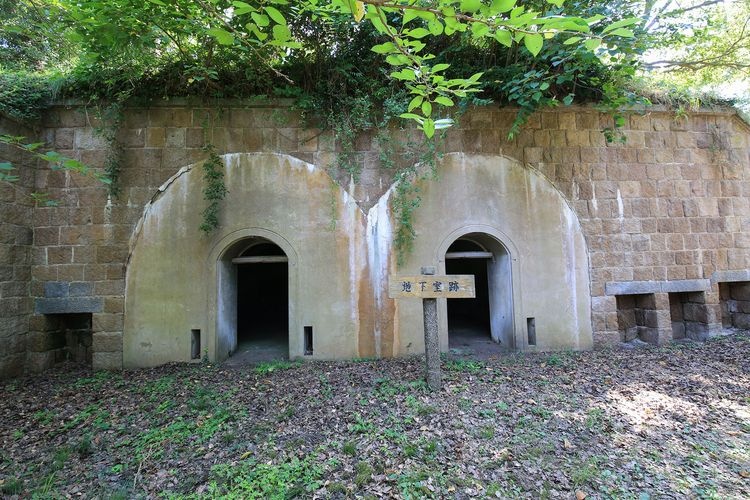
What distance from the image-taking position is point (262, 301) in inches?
340

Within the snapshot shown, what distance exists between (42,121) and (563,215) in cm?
691

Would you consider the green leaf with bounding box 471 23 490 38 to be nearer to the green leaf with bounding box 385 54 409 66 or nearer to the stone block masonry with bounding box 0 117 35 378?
the green leaf with bounding box 385 54 409 66

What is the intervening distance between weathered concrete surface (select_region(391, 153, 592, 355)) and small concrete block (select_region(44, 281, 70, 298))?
13.8 feet

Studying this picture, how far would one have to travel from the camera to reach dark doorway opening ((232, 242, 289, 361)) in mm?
6094

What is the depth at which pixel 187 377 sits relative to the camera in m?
4.12

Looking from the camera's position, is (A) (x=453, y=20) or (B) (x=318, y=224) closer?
(A) (x=453, y=20)

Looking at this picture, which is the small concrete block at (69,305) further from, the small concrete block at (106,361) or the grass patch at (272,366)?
the grass patch at (272,366)

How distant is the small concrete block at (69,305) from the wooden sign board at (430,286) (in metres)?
3.72

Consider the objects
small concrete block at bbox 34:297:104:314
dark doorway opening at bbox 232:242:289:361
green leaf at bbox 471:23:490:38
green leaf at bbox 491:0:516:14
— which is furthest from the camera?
dark doorway opening at bbox 232:242:289:361

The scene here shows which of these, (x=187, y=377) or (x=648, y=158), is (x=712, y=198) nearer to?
(x=648, y=158)

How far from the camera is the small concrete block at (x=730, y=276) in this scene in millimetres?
5340

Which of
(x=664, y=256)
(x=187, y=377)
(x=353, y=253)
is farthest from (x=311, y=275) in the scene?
→ (x=664, y=256)

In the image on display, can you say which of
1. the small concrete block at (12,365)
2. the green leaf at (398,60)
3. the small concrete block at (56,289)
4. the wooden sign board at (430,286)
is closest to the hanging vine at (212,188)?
the small concrete block at (56,289)

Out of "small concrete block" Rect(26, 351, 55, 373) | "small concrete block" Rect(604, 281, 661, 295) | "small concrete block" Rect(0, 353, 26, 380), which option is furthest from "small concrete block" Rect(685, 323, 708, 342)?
"small concrete block" Rect(0, 353, 26, 380)
